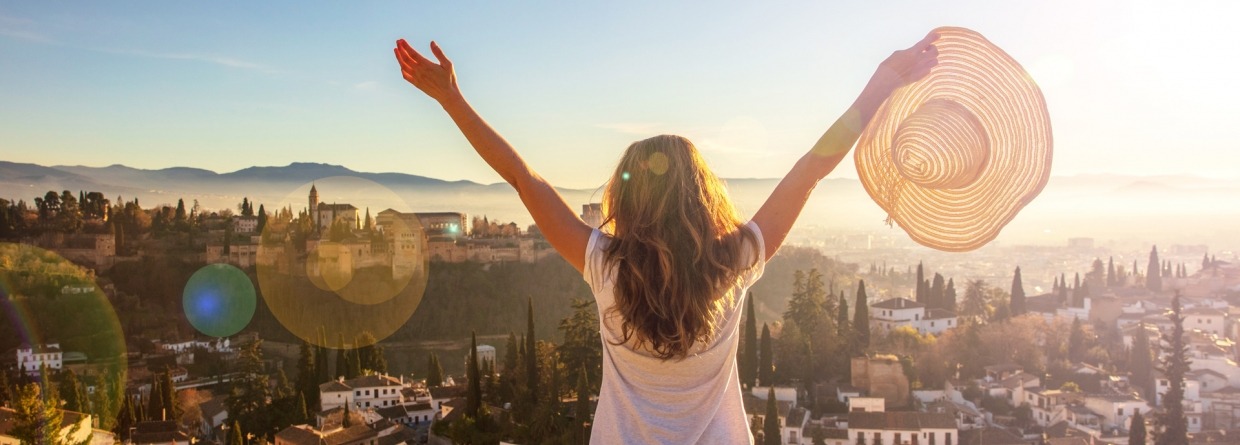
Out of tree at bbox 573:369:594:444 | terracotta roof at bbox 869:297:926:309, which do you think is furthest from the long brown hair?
terracotta roof at bbox 869:297:926:309

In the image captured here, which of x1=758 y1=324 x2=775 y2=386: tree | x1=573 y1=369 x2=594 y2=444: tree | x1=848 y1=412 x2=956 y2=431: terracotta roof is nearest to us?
x1=573 y1=369 x2=594 y2=444: tree

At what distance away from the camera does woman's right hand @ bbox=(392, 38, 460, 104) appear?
1.39 m

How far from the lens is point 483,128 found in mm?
1347

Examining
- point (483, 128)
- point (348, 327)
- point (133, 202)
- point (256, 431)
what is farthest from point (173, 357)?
point (483, 128)

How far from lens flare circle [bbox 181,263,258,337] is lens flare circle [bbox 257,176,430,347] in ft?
2.90

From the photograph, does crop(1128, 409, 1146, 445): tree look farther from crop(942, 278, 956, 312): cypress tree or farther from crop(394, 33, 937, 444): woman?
crop(394, 33, 937, 444): woman

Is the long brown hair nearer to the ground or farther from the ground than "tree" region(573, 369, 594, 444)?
farther from the ground

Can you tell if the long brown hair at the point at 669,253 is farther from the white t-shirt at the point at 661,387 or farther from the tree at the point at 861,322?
the tree at the point at 861,322

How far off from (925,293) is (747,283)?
28.5 m

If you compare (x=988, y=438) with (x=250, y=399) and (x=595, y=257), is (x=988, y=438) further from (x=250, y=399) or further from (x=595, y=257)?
(x=595, y=257)

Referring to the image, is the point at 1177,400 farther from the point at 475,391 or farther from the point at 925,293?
the point at 475,391

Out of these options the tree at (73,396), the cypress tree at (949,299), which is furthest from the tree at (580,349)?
the cypress tree at (949,299)

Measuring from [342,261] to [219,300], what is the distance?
5.57 meters

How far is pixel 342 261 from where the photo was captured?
4009 centimetres
